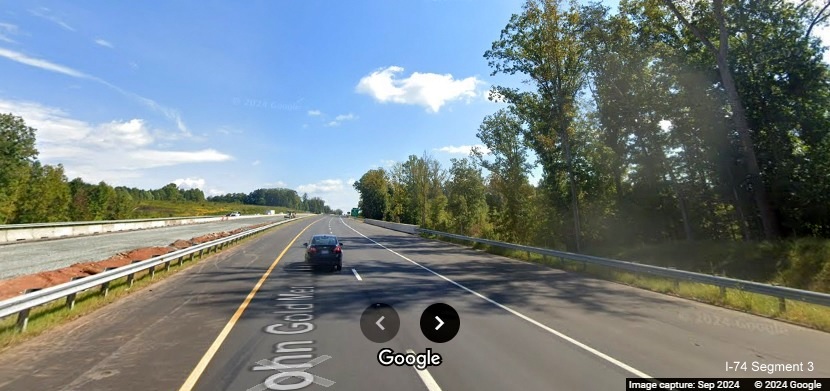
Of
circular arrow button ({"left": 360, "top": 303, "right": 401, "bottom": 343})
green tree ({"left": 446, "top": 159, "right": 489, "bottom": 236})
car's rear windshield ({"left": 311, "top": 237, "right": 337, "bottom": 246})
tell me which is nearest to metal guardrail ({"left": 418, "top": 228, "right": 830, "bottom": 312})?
circular arrow button ({"left": 360, "top": 303, "right": 401, "bottom": 343})

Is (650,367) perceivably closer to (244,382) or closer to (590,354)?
(590,354)

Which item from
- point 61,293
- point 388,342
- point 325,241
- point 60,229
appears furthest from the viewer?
point 60,229

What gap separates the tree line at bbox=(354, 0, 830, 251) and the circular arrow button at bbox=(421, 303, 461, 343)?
59.3 ft

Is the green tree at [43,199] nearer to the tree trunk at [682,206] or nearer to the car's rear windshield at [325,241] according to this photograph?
the car's rear windshield at [325,241]

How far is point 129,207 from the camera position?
92375 millimetres

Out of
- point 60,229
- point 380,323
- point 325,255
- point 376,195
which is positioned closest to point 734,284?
point 380,323

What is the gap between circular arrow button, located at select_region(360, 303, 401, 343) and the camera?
739 cm

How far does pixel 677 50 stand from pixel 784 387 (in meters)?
27.3

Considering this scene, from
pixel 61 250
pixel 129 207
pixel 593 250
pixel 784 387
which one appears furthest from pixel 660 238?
pixel 129 207

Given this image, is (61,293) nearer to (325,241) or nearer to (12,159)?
(325,241)

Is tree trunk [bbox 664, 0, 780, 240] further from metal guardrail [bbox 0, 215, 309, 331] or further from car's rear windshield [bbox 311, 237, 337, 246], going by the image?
metal guardrail [bbox 0, 215, 309, 331]

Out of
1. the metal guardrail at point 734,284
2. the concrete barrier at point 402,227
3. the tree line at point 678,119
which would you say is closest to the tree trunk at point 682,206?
the tree line at point 678,119

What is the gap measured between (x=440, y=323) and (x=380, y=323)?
1.22 meters

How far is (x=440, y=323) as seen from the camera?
8445mm
